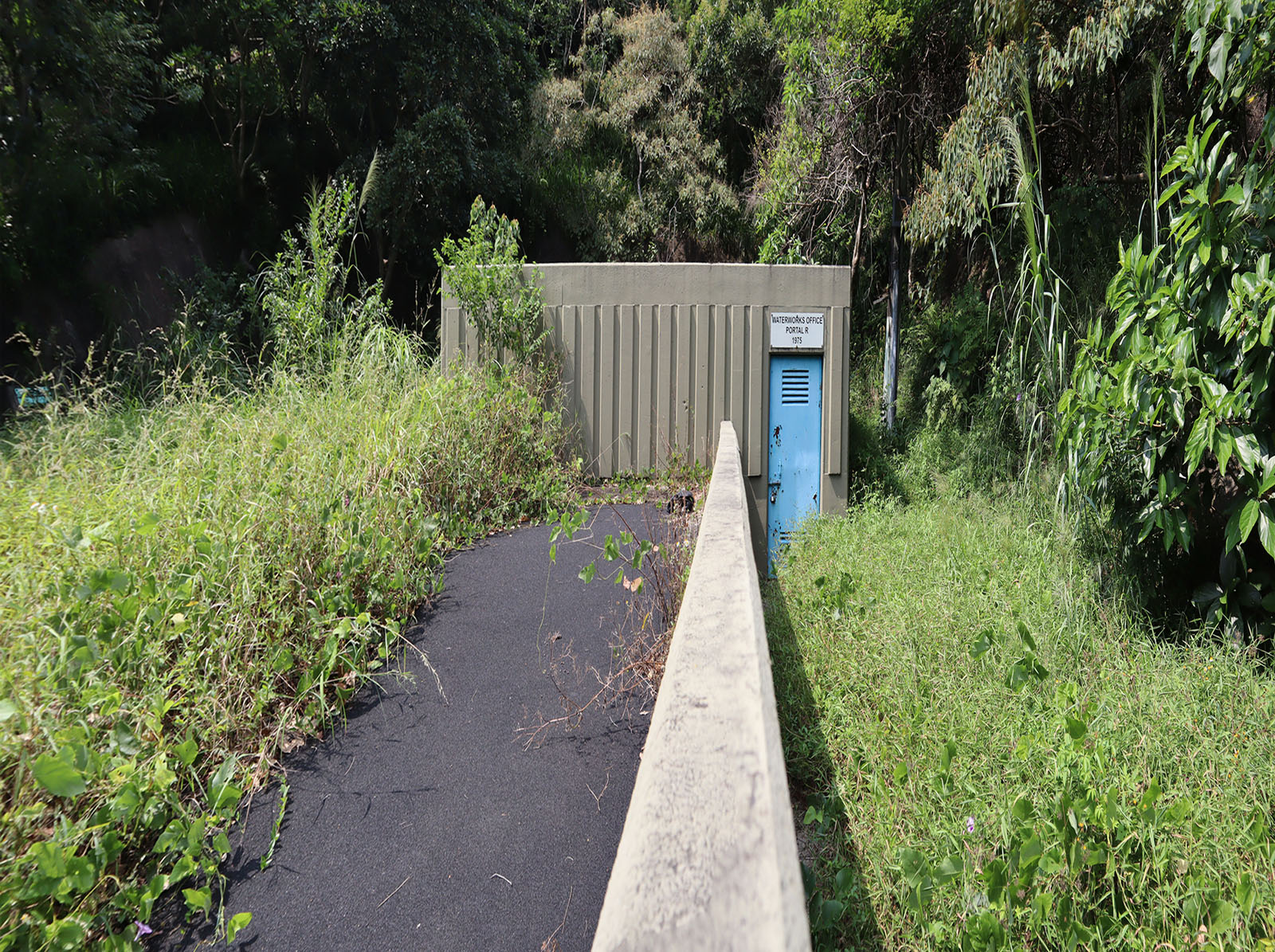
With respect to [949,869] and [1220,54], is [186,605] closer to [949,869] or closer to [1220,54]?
[949,869]

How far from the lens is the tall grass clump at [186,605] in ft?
6.50

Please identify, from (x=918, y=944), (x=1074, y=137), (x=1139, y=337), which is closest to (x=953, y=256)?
(x=1074, y=137)

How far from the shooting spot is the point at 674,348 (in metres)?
6.98

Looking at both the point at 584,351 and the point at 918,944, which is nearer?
the point at 918,944

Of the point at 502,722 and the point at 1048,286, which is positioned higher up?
the point at 1048,286

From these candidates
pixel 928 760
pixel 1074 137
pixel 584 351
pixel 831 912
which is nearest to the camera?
pixel 831 912

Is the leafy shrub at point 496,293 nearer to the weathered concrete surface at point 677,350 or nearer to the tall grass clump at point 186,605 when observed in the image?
the weathered concrete surface at point 677,350

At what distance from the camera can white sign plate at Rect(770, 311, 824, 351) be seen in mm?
6855

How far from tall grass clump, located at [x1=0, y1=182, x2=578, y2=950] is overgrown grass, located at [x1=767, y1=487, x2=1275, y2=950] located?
1.68 meters

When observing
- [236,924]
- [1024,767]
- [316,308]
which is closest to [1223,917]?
[1024,767]

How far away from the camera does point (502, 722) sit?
116 inches

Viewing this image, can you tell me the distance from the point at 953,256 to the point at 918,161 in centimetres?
147

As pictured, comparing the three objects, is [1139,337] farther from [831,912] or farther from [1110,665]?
[831,912]

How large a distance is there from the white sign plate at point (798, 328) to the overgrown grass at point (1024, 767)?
302 centimetres
